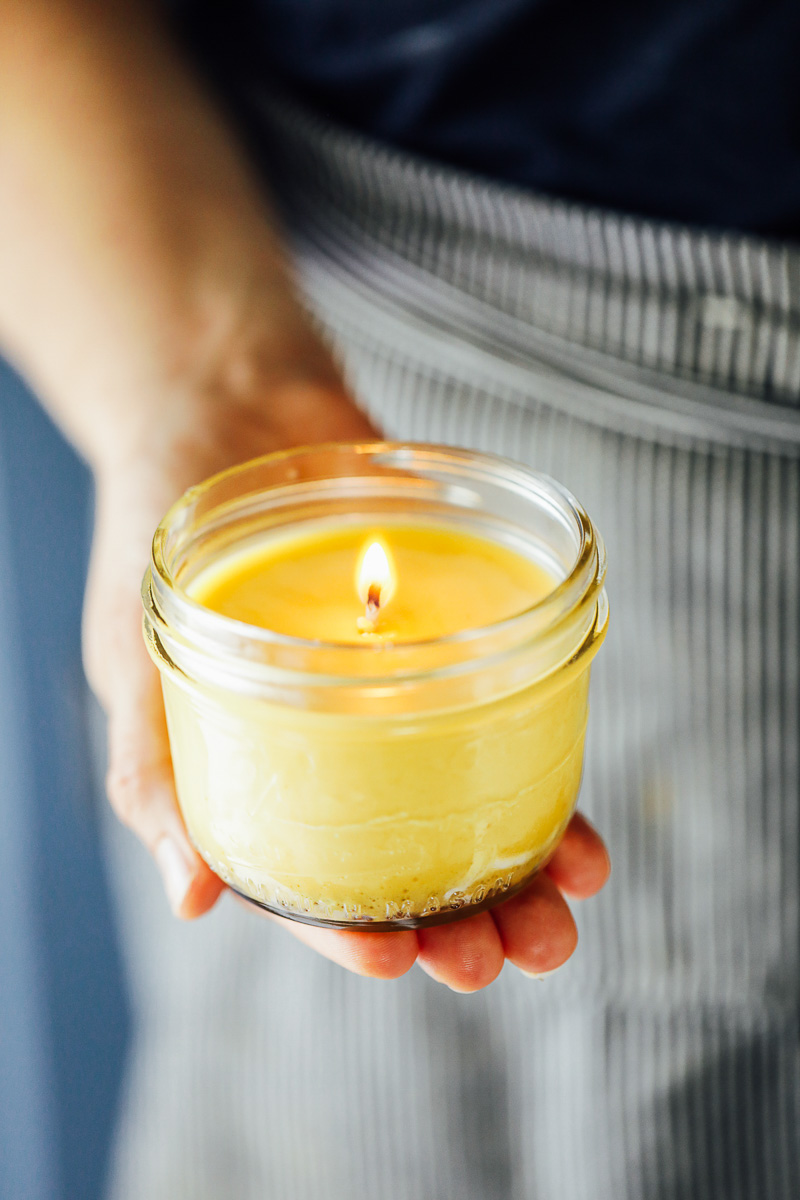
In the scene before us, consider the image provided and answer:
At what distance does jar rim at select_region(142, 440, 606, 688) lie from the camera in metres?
0.39

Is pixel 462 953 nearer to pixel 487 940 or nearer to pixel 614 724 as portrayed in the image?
pixel 487 940

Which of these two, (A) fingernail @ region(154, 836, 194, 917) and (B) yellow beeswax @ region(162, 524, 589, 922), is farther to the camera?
(A) fingernail @ region(154, 836, 194, 917)

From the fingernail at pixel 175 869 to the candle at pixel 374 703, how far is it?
40 millimetres

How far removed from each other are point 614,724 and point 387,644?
0.49 metres

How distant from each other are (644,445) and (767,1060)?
20.8 inches

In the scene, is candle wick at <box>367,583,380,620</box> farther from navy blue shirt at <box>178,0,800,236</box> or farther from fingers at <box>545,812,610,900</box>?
navy blue shirt at <box>178,0,800,236</box>

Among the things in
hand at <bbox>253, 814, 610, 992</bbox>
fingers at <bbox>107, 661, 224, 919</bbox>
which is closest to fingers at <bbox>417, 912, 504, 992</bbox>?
hand at <bbox>253, 814, 610, 992</bbox>

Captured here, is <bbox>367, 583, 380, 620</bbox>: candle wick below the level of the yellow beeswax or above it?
above

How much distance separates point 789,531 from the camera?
2.55ft

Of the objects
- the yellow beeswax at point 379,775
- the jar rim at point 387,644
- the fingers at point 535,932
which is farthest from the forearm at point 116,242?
the fingers at point 535,932

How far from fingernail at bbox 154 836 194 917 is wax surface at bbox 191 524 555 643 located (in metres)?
0.14

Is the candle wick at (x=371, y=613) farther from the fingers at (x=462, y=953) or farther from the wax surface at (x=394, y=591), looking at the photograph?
the fingers at (x=462, y=953)

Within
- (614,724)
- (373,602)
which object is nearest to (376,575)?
(373,602)

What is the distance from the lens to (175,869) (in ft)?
1.73
